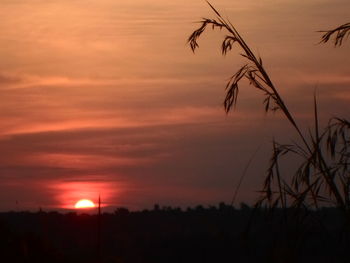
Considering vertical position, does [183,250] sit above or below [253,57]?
below

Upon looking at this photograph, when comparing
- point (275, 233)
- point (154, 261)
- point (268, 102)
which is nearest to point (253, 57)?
point (268, 102)

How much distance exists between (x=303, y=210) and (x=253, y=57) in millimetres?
864

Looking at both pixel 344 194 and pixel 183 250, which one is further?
pixel 183 250

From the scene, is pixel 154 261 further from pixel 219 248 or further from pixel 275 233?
pixel 275 233

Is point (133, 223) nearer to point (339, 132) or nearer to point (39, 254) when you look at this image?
point (39, 254)

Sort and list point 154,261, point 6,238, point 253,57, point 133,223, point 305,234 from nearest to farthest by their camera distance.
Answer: point 305,234, point 253,57, point 6,238, point 154,261, point 133,223

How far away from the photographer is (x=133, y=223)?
50219mm

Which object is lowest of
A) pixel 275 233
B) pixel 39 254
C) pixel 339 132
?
pixel 39 254

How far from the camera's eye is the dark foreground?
14.9ft

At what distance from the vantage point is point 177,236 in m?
38.3

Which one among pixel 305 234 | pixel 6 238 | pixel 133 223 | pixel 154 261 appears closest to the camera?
pixel 305 234

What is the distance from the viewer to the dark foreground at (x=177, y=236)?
14.9 feet

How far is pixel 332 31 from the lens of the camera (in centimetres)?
471

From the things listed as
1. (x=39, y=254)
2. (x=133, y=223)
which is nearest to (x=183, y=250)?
(x=133, y=223)
